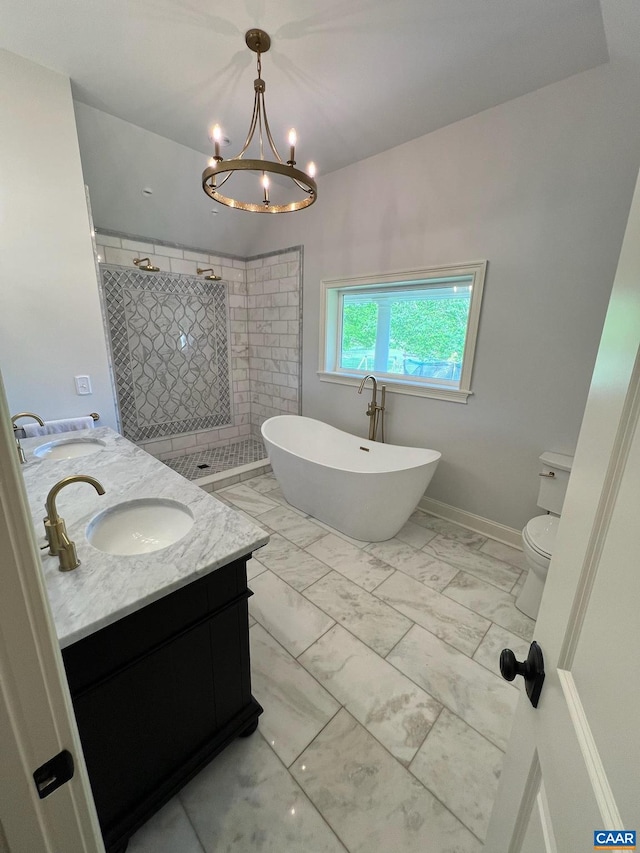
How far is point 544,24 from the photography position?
1569 millimetres

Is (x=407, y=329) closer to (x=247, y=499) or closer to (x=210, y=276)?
(x=247, y=499)

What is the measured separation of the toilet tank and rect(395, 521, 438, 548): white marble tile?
822mm

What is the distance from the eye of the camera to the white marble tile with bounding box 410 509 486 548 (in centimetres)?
262

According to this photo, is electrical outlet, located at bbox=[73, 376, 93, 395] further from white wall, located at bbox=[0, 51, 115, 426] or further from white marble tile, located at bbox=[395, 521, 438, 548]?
white marble tile, located at bbox=[395, 521, 438, 548]

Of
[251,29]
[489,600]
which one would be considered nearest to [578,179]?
[251,29]

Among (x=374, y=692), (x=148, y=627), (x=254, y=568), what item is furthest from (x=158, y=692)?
(x=254, y=568)

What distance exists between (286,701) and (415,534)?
1558 millimetres

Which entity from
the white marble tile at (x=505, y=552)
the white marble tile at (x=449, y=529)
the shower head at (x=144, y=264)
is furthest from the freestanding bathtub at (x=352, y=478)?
the shower head at (x=144, y=264)

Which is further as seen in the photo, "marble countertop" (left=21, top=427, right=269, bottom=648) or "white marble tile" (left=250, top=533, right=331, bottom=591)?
"white marble tile" (left=250, top=533, right=331, bottom=591)

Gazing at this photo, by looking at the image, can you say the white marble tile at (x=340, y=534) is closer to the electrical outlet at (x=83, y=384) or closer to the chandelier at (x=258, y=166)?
the electrical outlet at (x=83, y=384)

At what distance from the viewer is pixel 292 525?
2762mm

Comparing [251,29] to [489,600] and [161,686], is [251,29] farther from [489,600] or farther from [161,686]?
[489,600]

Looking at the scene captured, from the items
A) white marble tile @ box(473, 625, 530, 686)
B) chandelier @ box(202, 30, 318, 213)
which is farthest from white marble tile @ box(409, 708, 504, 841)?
chandelier @ box(202, 30, 318, 213)

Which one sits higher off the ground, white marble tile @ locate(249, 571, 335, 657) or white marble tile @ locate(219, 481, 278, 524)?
white marble tile @ locate(219, 481, 278, 524)
